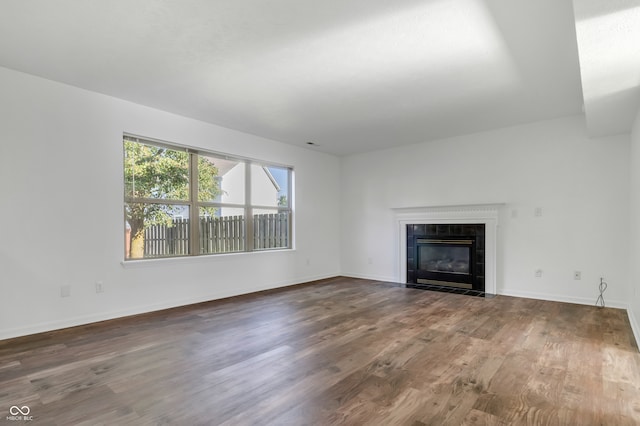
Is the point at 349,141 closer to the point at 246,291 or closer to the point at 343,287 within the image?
the point at 343,287

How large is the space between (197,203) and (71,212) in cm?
147

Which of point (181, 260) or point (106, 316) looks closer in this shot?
point (106, 316)

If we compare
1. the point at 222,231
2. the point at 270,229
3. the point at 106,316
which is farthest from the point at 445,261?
the point at 106,316

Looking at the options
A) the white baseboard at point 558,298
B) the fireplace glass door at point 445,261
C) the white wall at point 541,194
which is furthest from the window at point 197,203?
the white baseboard at point 558,298

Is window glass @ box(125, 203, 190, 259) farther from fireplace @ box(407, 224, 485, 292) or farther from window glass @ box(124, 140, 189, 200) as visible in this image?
fireplace @ box(407, 224, 485, 292)

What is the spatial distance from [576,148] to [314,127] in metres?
3.56

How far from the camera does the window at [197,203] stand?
13.5ft

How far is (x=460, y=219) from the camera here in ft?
17.8

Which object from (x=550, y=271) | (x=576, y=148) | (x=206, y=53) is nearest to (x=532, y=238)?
(x=550, y=271)

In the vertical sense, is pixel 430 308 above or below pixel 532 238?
below

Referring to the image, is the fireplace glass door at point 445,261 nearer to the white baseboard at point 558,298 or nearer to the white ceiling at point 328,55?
the white baseboard at point 558,298

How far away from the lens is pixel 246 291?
520 centimetres

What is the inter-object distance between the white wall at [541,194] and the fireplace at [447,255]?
0.97 feet

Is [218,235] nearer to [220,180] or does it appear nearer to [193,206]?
[193,206]
